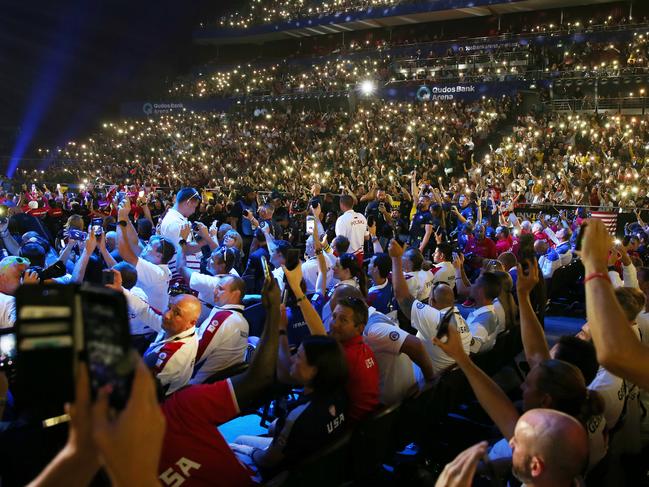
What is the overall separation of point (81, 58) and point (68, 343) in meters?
38.1

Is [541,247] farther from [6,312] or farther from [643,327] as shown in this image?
[6,312]

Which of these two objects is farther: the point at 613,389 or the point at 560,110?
the point at 560,110

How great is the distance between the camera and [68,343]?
0.93m

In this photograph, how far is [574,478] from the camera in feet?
6.13

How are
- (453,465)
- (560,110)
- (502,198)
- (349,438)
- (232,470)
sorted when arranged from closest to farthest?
1. (453,465)
2. (232,470)
3. (349,438)
4. (502,198)
5. (560,110)

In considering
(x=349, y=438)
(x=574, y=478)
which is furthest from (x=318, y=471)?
(x=574, y=478)

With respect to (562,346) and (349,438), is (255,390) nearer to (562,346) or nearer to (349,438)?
(349,438)

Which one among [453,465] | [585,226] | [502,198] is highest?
[585,226]

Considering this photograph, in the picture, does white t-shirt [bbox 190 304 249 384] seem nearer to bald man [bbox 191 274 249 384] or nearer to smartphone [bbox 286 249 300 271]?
bald man [bbox 191 274 249 384]

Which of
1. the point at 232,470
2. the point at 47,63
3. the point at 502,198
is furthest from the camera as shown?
the point at 47,63

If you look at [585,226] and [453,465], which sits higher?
[585,226]

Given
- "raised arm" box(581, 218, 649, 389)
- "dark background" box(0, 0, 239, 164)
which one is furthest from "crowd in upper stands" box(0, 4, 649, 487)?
"dark background" box(0, 0, 239, 164)

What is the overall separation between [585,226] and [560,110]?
2007 centimetres

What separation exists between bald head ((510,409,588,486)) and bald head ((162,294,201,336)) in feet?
7.53
